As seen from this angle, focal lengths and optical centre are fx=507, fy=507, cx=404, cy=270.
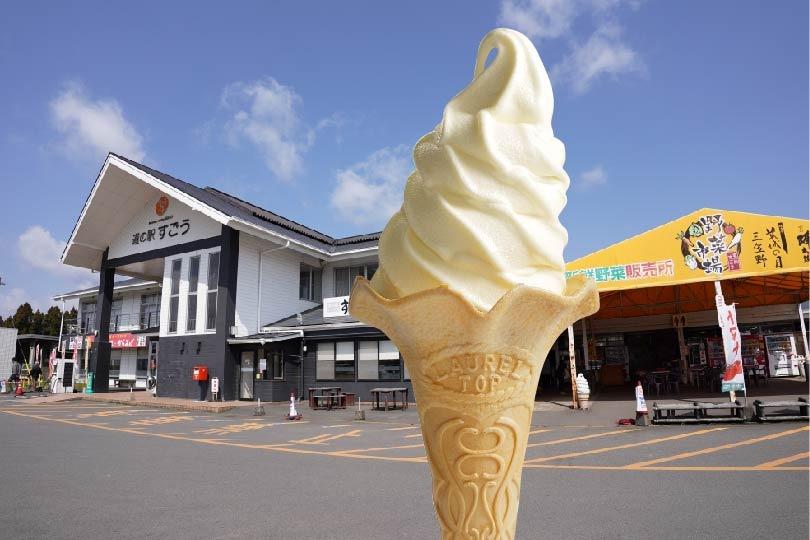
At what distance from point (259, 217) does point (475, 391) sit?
24.5 m

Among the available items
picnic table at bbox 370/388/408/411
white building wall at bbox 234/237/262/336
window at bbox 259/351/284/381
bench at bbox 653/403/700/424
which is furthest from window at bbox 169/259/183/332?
bench at bbox 653/403/700/424

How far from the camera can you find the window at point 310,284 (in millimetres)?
24141

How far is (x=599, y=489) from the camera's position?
559cm

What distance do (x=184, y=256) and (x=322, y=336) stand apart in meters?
7.52

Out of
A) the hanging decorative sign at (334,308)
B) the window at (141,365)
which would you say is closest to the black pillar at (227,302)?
the hanging decorative sign at (334,308)

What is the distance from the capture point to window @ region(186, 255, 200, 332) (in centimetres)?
2127

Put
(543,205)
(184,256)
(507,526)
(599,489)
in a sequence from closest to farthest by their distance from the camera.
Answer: (507,526) < (543,205) < (599,489) < (184,256)

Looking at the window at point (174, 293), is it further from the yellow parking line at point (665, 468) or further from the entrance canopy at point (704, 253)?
the yellow parking line at point (665, 468)

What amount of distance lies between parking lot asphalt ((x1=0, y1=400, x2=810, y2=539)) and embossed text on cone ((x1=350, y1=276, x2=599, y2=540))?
9.59ft

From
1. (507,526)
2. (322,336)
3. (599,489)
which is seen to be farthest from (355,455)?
(322,336)

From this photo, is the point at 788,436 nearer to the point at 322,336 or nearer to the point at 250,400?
the point at 322,336

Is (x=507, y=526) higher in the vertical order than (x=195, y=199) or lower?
lower

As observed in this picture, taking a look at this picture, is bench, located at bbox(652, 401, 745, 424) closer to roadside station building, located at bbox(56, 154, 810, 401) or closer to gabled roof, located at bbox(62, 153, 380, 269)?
roadside station building, located at bbox(56, 154, 810, 401)

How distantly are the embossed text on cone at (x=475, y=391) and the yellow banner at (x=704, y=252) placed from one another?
44.1 ft
